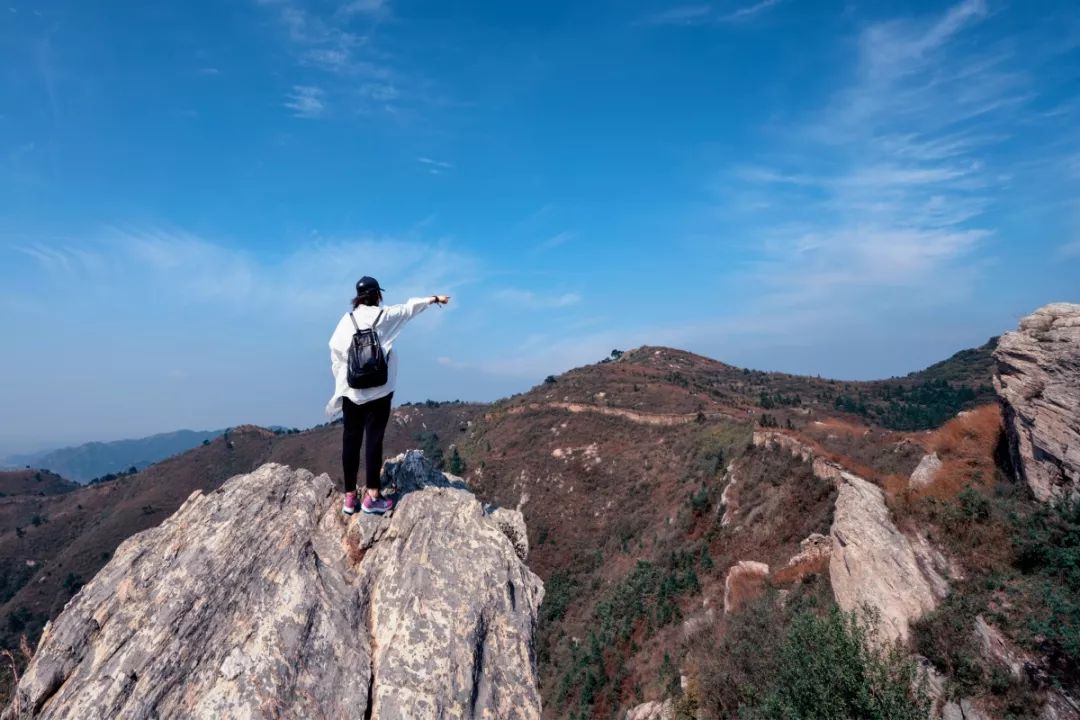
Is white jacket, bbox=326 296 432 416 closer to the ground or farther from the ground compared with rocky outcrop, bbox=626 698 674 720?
farther from the ground

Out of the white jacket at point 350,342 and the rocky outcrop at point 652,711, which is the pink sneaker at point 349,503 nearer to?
the white jacket at point 350,342

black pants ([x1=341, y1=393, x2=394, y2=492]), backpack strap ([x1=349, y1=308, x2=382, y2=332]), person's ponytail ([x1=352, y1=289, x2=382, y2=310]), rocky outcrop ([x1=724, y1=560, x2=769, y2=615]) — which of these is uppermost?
person's ponytail ([x1=352, y1=289, x2=382, y2=310])

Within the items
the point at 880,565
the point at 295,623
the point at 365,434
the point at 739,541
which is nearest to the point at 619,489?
the point at 739,541

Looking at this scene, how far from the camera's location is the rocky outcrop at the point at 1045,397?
12289 millimetres

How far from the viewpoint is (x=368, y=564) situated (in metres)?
6.70

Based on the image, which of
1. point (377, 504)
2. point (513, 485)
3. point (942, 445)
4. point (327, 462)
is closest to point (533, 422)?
point (513, 485)

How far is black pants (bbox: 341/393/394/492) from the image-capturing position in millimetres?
7305

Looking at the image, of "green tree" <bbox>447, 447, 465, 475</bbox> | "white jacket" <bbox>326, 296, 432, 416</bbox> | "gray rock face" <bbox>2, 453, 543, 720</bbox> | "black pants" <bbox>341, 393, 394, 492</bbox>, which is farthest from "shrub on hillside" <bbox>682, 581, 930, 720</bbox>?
"green tree" <bbox>447, 447, 465, 475</bbox>

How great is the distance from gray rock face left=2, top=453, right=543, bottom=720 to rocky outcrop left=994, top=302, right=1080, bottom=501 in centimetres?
1301

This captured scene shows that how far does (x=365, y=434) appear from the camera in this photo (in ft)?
24.2

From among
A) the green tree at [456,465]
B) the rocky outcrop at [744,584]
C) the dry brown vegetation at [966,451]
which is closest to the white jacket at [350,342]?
the dry brown vegetation at [966,451]

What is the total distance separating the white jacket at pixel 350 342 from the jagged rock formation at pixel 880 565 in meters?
11.4

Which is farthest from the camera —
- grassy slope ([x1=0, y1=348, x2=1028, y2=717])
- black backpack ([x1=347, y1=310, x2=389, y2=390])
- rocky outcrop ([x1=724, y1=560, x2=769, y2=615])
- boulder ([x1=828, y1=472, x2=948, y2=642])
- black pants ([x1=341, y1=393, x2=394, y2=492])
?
grassy slope ([x1=0, y1=348, x2=1028, y2=717])

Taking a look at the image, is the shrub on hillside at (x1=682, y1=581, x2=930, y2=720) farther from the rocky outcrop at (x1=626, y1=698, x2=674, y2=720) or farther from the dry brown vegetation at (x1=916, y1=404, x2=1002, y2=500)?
the dry brown vegetation at (x1=916, y1=404, x2=1002, y2=500)
